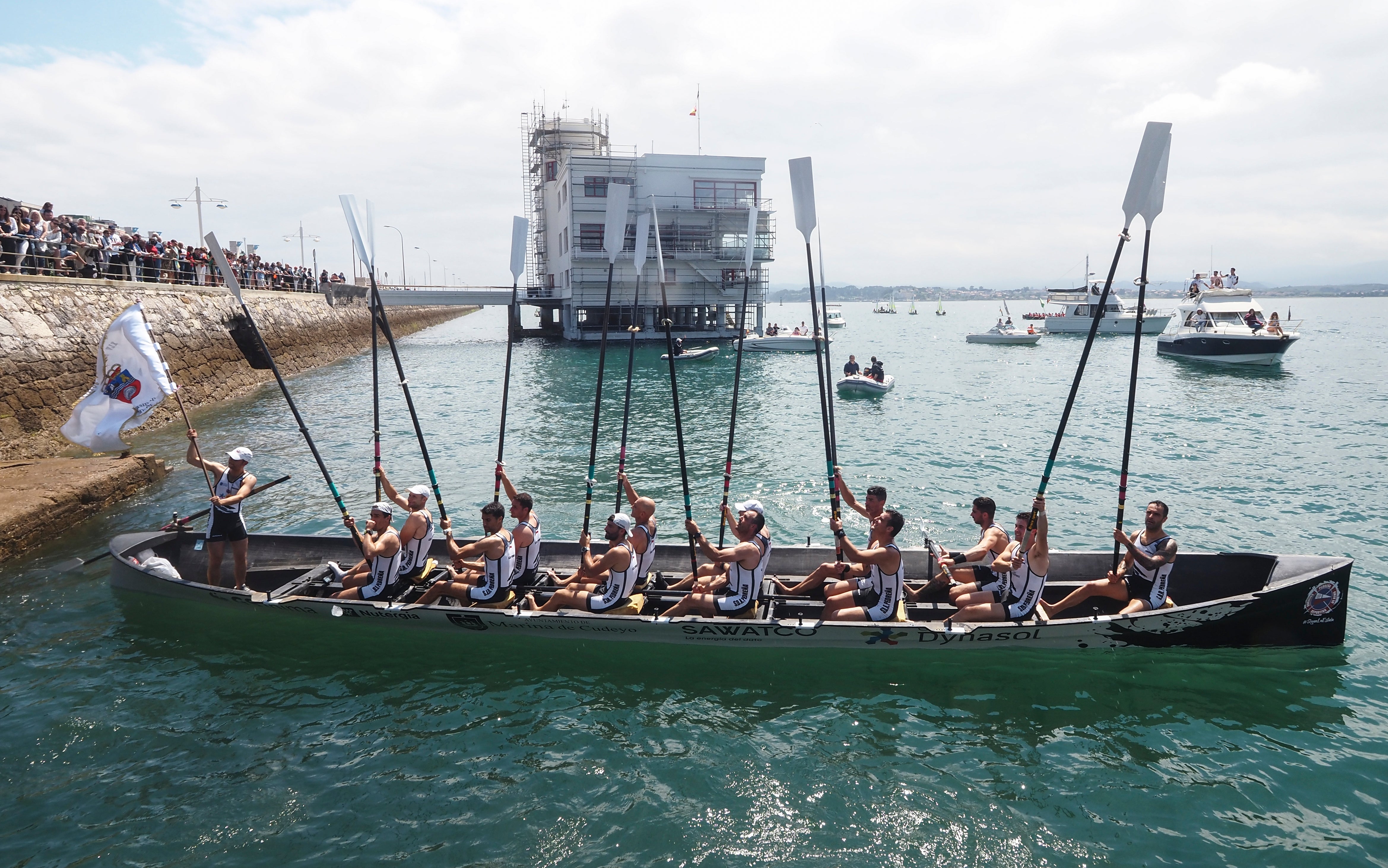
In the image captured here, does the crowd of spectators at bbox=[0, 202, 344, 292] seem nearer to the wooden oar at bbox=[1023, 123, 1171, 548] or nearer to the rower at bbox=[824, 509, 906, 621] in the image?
the rower at bbox=[824, 509, 906, 621]

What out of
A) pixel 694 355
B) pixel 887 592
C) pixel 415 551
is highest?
pixel 694 355

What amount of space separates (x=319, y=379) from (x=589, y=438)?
21778 mm

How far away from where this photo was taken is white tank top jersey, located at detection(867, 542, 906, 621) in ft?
32.9

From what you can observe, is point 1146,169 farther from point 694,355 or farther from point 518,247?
point 694,355

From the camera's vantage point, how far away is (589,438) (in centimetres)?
2580

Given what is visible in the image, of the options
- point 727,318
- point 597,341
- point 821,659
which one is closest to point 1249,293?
point 727,318

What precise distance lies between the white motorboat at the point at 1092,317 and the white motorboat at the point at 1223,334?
776 inches

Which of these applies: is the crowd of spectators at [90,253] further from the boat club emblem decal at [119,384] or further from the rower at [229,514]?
the rower at [229,514]

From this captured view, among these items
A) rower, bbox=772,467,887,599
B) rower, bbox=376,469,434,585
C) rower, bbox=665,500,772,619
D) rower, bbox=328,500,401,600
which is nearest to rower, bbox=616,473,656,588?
rower, bbox=665,500,772,619

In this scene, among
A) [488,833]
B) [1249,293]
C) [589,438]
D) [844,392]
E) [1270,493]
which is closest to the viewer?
[488,833]

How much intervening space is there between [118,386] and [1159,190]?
15.6 m

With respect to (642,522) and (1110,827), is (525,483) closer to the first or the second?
(642,522)

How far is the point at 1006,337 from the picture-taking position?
225 feet

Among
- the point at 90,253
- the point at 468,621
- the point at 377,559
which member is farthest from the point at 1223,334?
the point at 90,253
